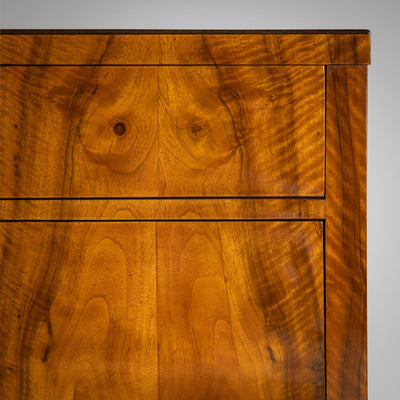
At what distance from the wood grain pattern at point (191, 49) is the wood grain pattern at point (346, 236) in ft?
0.13

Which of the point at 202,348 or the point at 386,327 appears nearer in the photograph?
the point at 202,348

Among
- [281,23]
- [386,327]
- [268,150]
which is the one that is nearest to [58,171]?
[268,150]

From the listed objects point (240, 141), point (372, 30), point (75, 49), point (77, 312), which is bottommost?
point (77, 312)

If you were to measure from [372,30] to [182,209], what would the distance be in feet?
2.59

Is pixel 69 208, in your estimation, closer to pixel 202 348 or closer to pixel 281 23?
pixel 202 348

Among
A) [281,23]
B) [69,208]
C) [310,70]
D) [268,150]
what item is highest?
[281,23]

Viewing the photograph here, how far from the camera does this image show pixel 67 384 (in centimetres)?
69

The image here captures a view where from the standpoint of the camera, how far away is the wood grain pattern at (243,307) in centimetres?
69

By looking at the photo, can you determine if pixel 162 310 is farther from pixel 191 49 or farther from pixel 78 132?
pixel 191 49

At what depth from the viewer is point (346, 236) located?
0.69 meters

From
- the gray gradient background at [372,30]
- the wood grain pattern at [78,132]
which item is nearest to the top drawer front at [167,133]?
the wood grain pattern at [78,132]

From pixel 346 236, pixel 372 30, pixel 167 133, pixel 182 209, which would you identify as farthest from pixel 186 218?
pixel 372 30

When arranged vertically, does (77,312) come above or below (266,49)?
below

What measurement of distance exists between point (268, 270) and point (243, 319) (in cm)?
10
